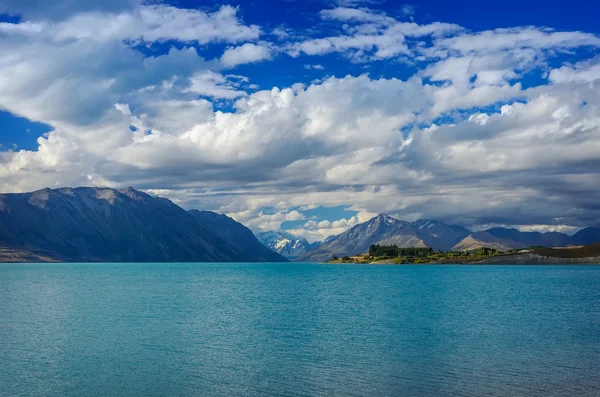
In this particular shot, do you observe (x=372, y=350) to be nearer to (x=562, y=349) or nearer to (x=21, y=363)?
(x=562, y=349)

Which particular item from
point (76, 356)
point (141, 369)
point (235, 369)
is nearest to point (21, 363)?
→ point (76, 356)

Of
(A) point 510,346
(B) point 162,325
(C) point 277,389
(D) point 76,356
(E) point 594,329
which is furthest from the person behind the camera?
(B) point 162,325

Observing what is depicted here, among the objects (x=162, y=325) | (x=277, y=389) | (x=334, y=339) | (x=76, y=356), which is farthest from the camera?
(x=162, y=325)

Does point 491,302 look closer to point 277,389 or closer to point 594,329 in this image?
point 594,329

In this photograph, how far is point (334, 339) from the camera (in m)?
68.1

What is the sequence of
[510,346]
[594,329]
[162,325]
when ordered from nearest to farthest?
[510,346] → [594,329] → [162,325]

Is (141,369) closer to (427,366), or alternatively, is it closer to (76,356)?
(76,356)

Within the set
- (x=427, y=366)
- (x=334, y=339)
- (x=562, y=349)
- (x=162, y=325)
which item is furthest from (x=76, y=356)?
(x=562, y=349)

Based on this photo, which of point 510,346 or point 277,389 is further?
point 510,346

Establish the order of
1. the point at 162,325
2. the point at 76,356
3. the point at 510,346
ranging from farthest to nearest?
the point at 162,325 < the point at 510,346 < the point at 76,356

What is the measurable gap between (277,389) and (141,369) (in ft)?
50.6

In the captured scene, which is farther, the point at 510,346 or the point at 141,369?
the point at 510,346

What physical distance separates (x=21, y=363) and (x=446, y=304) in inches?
3411

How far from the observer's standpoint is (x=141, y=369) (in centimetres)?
5166
